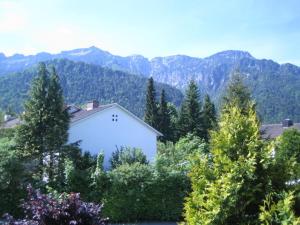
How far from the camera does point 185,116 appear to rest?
54.0m

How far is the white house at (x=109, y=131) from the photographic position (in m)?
39.2

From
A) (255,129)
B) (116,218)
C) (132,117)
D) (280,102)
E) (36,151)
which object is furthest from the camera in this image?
(280,102)

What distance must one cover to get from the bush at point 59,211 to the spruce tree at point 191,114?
1790 inches

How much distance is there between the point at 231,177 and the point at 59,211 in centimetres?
270

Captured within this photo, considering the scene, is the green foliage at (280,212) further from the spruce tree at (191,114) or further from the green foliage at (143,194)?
the spruce tree at (191,114)

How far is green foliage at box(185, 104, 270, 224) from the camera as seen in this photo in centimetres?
717

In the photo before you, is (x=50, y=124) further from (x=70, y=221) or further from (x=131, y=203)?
(x=70, y=221)

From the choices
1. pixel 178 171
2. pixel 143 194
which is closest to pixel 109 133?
pixel 178 171

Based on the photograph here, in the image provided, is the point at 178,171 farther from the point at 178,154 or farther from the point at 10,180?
the point at 178,154

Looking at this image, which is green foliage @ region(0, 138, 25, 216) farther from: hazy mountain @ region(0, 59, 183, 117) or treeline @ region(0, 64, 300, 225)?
hazy mountain @ region(0, 59, 183, 117)

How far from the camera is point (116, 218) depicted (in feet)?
70.3

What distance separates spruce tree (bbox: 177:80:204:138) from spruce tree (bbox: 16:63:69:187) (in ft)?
85.6

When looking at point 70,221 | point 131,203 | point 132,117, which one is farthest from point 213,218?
point 132,117

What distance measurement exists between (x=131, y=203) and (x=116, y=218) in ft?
3.06
